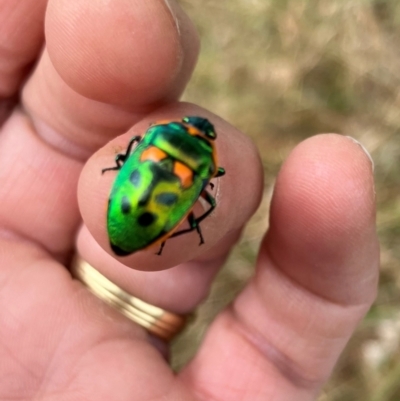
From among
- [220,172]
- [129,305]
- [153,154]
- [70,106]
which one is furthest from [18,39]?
[129,305]

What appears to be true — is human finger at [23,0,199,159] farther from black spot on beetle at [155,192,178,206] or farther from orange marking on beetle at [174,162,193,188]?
black spot on beetle at [155,192,178,206]

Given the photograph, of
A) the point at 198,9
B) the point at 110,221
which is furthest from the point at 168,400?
the point at 198,9

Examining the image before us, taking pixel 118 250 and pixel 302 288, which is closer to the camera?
pixel 118 250

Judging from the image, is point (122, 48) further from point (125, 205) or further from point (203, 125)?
point (125, 205)

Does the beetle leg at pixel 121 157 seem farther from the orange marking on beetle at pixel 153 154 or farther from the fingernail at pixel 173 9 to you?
the fingernail at pixel 173 9

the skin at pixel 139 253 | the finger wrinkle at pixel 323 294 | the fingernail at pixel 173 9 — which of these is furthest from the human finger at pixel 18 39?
the finger wrinkle at pixel 323 294

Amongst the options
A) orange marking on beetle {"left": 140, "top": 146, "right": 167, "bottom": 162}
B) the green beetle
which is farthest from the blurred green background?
orange marking on beetle {"left": 140, "top": 146, "right": 167, "bottom": 162}
